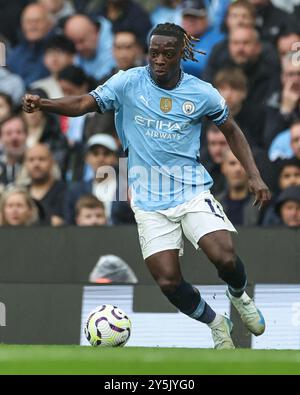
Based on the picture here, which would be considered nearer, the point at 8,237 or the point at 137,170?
the point at 137,170

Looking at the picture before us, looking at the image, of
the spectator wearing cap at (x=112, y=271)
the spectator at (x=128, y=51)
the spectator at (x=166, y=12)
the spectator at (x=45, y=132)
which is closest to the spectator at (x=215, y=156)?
the spectator at (x=128, y=51)

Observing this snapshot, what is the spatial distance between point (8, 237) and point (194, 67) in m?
3.06

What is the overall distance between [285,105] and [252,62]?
68 cm

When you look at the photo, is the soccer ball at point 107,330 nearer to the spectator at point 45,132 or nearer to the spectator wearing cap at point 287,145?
the spectator wearing cap at point 287,145

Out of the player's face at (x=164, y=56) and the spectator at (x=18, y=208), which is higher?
the player's face at (x=164, y=56)

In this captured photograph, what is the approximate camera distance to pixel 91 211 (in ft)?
42.6

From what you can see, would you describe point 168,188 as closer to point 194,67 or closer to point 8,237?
point 8,237

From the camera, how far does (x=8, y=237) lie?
41.5 feet

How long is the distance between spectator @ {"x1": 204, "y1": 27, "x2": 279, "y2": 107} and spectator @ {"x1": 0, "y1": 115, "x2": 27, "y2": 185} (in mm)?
2422

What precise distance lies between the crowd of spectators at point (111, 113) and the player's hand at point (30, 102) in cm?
438

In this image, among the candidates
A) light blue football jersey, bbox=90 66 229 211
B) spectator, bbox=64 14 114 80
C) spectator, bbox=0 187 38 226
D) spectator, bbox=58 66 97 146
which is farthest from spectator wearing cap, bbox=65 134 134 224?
light blue football jersey, bbox=90 66 229 211

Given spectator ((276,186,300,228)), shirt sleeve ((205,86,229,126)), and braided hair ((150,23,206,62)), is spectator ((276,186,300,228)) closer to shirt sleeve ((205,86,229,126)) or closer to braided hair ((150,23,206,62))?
shirt sleeve ((205,86,229,126))

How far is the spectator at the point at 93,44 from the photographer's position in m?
14.3
